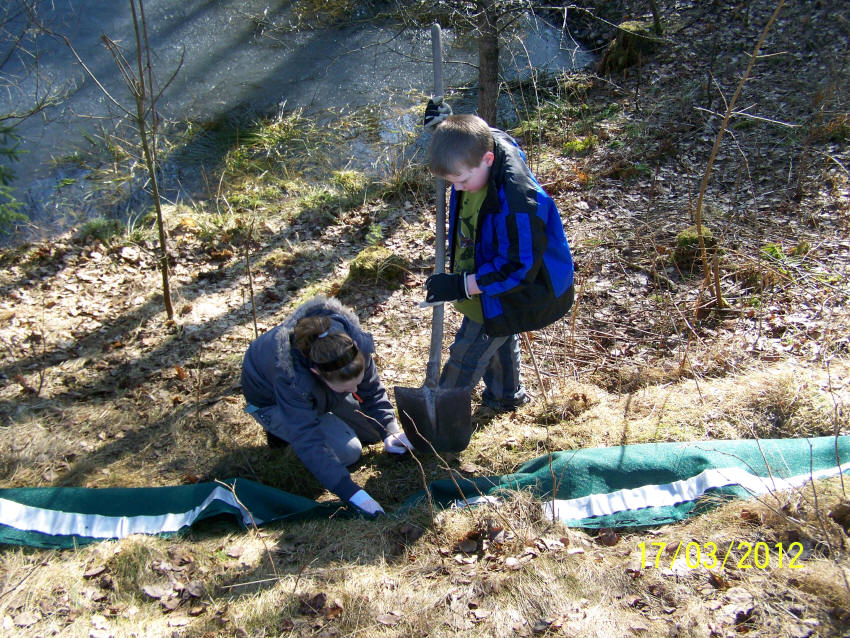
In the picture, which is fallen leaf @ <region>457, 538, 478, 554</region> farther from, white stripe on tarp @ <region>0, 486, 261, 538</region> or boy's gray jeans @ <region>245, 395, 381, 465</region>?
white stripe on tarp @ <region>0, 486, 261, 538</region>

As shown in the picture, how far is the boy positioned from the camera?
9.18 feet

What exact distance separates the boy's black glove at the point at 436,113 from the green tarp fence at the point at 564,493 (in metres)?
1.88

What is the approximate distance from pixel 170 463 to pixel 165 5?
30.5 ft

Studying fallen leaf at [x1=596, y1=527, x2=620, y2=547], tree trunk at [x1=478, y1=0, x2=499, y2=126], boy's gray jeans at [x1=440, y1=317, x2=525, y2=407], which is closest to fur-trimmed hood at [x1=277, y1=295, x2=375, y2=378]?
boy's gray jeans at [x1=440, y1=317, x2=525, y2=407]

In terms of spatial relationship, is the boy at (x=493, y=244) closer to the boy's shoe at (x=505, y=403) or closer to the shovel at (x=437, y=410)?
the shovel at (x=437, y=410)

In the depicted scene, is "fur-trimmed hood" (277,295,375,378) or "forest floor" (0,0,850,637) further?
"fur-trimmed hood" (277,295,375,378)

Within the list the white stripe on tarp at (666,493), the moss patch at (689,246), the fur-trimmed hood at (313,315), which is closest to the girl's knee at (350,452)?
the fur-trimmed hood at (313,315)

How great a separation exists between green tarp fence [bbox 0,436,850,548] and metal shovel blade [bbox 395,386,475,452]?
0.26 meters

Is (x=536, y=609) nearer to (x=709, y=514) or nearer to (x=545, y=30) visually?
(x=709, y=514)

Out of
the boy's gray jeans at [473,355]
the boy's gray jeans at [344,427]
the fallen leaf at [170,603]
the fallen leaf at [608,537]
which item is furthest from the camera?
the boy's gray jeans at [344,427]

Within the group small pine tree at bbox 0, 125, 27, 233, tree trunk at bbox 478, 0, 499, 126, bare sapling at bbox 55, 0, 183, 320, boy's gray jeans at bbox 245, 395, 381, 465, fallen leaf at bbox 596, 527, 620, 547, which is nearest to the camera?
fallen leaf at bbox 596, 527, 620, 547

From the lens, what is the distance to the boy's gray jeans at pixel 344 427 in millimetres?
3684

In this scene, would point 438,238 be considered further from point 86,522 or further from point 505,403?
point 86,522

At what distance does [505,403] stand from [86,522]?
2.58 meters
